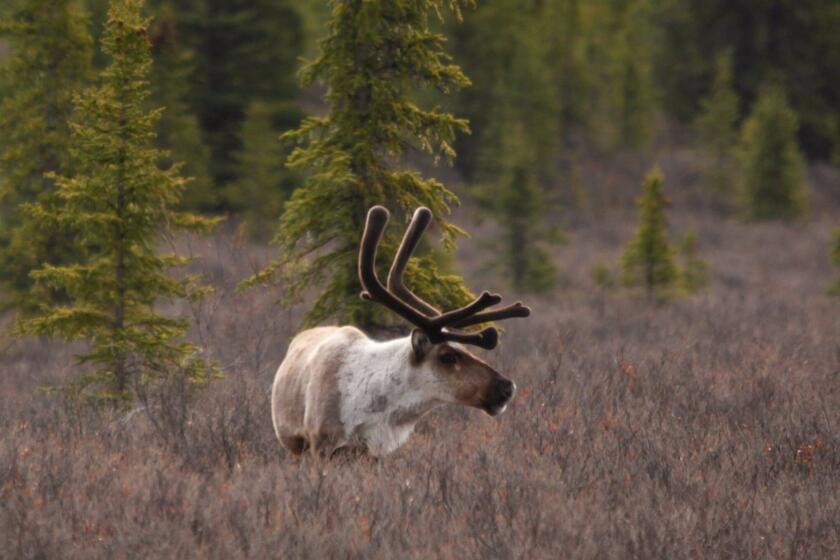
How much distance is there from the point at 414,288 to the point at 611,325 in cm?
799

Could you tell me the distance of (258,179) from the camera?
92.9 ft

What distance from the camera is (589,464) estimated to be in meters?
7.83

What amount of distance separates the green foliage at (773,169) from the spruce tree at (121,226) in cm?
3249

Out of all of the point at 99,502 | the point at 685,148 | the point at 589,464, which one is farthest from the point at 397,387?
the point at 685,148

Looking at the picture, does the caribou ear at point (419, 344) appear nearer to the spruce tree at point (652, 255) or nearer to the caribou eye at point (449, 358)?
the caribou eye at point (449, 358)

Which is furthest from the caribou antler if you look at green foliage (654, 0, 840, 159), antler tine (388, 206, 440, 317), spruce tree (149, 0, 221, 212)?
green foliage (654, 0, 840, 159)

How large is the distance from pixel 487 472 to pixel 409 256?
155 cm

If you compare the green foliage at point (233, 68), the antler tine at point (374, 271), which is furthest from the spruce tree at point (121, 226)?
the green foliage at point (233, 68)

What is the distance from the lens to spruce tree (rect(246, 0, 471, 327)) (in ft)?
35.6

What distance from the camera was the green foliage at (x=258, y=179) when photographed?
28203 mm

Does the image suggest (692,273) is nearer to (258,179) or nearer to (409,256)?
(258,179)

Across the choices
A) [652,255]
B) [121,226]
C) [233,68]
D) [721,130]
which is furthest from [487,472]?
[721,130]

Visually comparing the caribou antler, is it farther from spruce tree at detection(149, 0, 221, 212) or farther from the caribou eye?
spruce tree at detection(149, 0, 221, 212)

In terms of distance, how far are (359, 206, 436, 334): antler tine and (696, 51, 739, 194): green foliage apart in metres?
39.6
